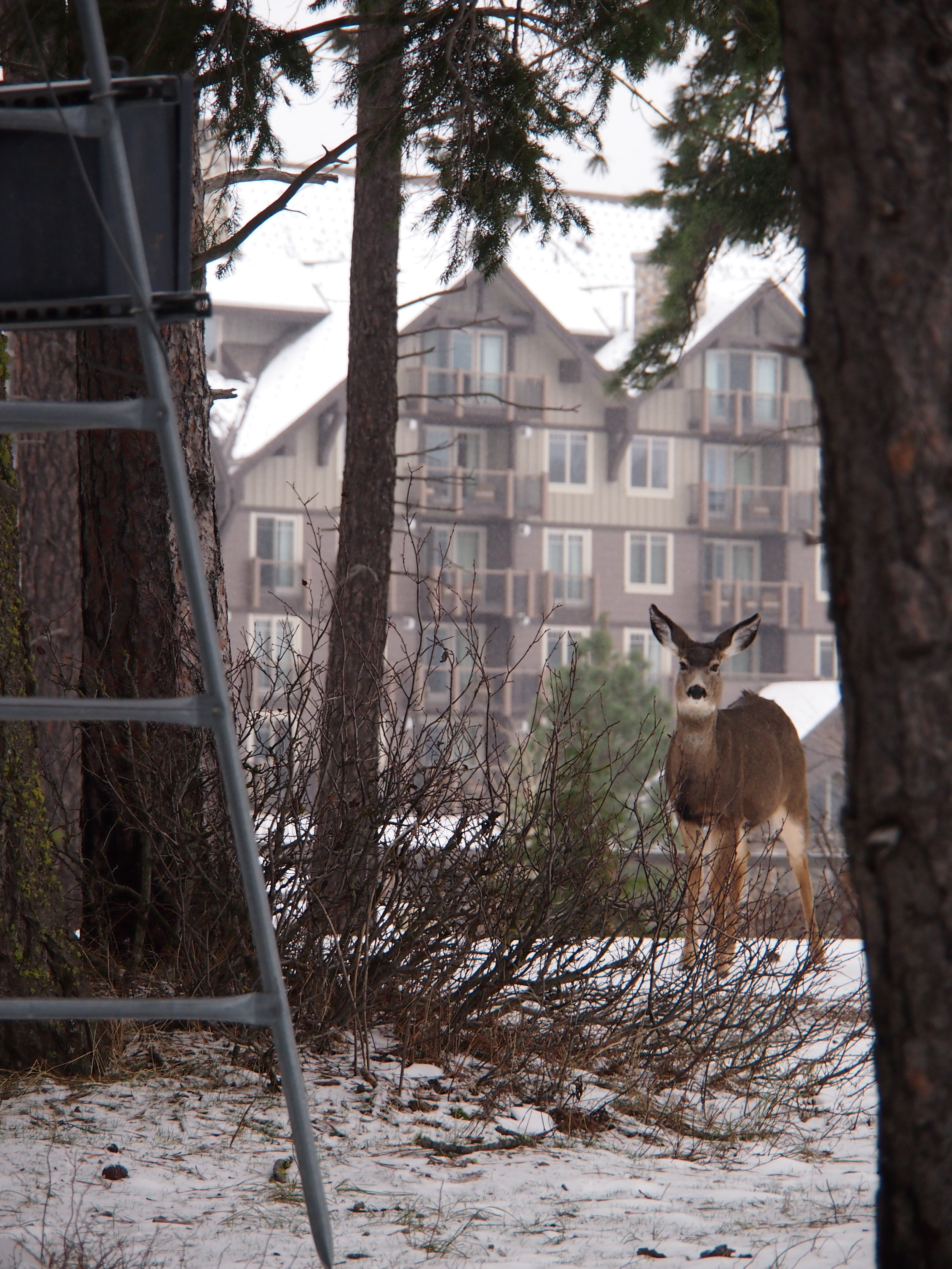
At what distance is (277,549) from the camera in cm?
3291

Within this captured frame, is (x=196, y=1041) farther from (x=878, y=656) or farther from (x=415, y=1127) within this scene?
(x=878, y=656)

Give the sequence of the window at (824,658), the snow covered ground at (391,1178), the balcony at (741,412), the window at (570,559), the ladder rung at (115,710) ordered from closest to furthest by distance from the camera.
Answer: the ladder rung at (115,710) < the snow covered ground at (391,1178) < the window at (570,559) < the balcony at (741,412) < the window at (824,658)

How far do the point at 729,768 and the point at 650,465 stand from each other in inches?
1138

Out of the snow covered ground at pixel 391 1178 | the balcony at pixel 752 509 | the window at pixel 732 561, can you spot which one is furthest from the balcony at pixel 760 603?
the snow covered ground at pixel 391 1178

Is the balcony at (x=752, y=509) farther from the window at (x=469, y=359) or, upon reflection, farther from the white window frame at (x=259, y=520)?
the white window frame at (x=259, y=520)

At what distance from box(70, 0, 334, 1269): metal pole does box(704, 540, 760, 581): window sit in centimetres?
3504

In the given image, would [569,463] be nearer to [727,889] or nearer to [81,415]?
[727,889]

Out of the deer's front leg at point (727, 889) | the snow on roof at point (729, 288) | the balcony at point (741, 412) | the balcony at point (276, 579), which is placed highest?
the snow on roof at point (729, 288)

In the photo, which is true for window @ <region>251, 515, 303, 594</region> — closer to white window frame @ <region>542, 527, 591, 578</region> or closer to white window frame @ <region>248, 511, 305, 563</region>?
white window frame @ <region>248, 511, 305, 563</region>

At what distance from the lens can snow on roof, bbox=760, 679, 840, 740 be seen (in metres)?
33.2

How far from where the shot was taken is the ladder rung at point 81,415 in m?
2.97

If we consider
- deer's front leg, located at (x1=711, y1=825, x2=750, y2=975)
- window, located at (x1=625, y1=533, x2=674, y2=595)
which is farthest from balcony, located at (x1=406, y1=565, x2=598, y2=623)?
deer's front leg, located at (x1=711, y1=825, x2=750, y2=975)

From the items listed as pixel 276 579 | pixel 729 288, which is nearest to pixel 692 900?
pixel 276 579

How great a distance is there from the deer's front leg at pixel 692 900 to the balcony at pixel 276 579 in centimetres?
2538
